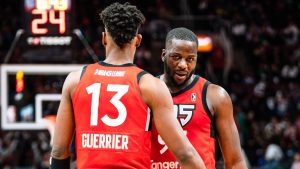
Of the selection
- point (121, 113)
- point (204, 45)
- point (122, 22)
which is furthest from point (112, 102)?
point (204, 45)

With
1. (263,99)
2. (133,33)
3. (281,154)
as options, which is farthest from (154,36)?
(133,33)

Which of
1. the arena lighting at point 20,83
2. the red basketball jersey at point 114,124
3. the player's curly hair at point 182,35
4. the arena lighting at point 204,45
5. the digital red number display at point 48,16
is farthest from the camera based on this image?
the arena lighting at point 204,45

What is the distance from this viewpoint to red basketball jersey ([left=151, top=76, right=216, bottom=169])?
5855mm

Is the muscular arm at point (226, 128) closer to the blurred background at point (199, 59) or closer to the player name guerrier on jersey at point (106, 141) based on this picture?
the player name guerrier on jersey at point (106, 141)

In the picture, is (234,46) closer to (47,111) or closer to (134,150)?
(47,111)

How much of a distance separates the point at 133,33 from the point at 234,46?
62.9 ft

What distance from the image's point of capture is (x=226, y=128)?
5.91 metres

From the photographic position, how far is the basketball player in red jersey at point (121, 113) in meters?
4.75

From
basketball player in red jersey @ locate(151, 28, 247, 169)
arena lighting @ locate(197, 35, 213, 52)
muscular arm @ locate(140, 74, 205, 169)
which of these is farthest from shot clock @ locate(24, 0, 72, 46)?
arena lighting @ locate(197, 35, 213, 52)

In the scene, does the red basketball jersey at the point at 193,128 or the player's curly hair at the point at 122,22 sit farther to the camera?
the red basketball jersey at the point at 193,128

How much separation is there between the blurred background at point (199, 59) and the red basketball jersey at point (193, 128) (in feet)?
19.0

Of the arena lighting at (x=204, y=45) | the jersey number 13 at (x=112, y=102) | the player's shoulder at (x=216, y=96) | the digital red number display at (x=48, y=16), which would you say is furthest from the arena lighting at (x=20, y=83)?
the arena lighting at (x=204, y=45)

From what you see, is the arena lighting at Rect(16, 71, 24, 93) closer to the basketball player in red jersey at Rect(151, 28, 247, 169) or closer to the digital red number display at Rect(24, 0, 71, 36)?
the digital red number display at Rect(24, 0, 71, 36)

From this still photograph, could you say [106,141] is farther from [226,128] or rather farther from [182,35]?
[182,35]
